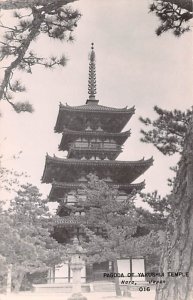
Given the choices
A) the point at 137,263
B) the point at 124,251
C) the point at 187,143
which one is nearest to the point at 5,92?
the point at 187,143

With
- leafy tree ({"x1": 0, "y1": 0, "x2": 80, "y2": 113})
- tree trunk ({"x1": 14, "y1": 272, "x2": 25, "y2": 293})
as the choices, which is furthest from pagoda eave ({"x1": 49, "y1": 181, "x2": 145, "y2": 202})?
leafy tree ({"x1": 0, "y1": 0, "x2": 80, "y2": 113})

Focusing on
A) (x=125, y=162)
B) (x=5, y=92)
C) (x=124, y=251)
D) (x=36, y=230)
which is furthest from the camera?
(x=125, y=162)

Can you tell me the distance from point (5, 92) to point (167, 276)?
2.37 metres

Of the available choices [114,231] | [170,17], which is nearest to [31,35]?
[170,17]

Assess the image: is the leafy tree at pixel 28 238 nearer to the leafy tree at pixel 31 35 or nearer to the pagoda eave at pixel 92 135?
the pagoda eave at pixel 92 135

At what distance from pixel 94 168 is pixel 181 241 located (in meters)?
18.0

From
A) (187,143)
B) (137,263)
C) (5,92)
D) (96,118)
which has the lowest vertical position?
(137,263)

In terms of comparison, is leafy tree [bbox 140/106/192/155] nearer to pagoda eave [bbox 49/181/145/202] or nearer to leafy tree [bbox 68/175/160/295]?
leafy tree [bbox 68/175/160/295]

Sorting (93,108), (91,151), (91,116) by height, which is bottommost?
(91,151)

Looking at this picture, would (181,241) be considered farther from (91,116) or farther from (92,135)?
(91,116)

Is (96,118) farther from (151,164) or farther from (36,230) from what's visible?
(36,230)

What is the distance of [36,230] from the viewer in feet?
55.9

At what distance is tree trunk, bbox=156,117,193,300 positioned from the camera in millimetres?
2287

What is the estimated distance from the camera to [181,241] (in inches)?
92.7
